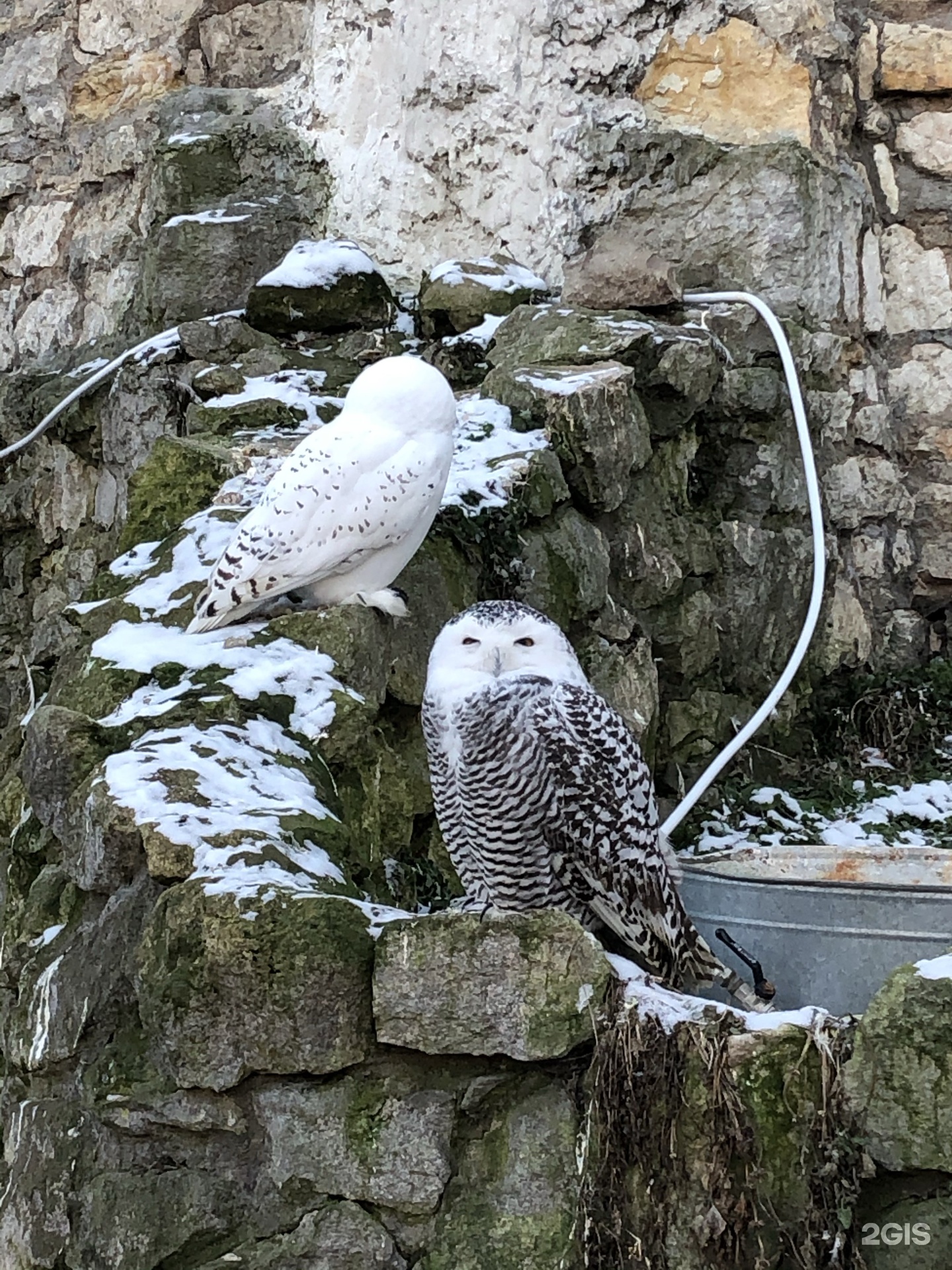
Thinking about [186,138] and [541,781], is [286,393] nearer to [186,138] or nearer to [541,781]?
[186,138]

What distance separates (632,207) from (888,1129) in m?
3.58

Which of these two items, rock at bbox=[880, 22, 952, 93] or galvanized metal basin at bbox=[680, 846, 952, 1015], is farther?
rock at bbox=[880, 22, 952, 93]

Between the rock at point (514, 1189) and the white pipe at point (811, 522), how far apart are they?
1.83 meters

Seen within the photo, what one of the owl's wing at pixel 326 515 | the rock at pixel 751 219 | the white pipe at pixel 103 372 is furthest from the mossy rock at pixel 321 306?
the owl's wing at pixel 326 515

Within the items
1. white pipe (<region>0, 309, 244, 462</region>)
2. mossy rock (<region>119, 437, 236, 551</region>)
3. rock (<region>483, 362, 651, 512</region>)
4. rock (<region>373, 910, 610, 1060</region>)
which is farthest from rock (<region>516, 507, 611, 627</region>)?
rock (<region>373, 910, 610, 1060</region>)

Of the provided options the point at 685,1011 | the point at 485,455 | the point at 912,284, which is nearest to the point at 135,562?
the point at 485,455

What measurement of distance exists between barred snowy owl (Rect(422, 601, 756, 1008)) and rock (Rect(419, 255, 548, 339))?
227cm

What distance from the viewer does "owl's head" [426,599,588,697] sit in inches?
90.0

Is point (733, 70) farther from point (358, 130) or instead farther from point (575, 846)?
point (575, 846)

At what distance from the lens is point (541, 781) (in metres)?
2.24

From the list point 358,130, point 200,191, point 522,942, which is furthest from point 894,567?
point 522,942

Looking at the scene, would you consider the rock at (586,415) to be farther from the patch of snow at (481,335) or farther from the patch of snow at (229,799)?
the patch of snow at (229,799)

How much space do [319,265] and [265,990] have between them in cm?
305

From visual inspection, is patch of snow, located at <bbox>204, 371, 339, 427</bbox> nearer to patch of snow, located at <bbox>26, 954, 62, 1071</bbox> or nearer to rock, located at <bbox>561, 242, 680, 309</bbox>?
rock, located at <bbox>561, 242, 680, 309</bbox>
